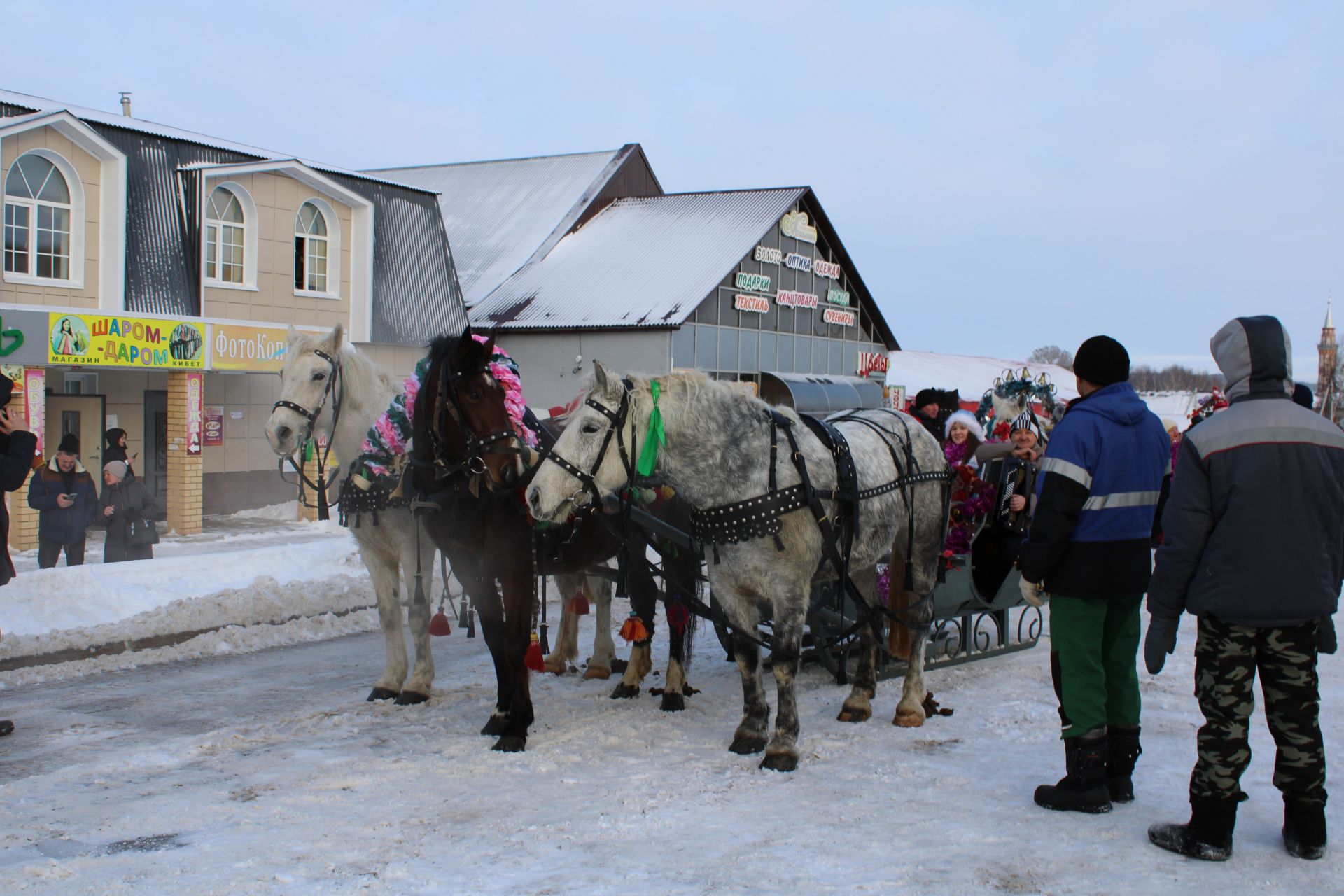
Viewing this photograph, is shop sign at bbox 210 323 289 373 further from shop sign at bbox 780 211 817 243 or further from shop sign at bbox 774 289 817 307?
shop sign at bbox 780 211 817 243

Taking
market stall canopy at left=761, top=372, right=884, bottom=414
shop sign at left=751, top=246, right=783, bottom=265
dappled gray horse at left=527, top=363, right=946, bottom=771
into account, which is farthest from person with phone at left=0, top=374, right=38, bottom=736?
shop sign at left=751, top=246, right=783, bottom=265

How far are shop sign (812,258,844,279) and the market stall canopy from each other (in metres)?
7.15

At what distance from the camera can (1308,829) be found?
397 centimetres

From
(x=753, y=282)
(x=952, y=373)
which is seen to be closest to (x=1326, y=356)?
(x=952, y=373)

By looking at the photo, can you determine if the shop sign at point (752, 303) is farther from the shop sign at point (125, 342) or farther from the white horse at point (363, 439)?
the white horse at point (363, 439)

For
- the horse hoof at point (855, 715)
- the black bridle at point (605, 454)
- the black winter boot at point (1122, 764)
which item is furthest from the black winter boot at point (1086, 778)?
the black bridle at point (605, 454)

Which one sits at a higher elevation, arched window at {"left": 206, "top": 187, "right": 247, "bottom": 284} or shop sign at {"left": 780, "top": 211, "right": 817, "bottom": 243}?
shop sign at {"left": 780, "top": 211, "right": 817, "bottom": 243}

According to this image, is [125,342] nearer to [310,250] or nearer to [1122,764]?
[310,250]

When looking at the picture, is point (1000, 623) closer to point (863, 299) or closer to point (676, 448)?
point (676, 448)

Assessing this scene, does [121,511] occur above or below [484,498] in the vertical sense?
below

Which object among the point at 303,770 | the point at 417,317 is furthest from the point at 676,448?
the point at 417,317

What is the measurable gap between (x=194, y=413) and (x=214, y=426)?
1698mm

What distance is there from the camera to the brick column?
15477 millimetres

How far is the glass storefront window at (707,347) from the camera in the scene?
89.5ft
